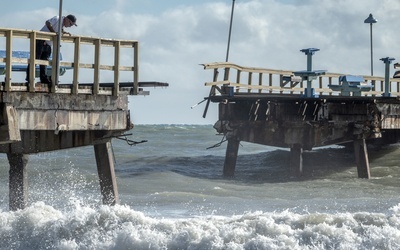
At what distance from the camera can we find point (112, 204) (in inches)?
860

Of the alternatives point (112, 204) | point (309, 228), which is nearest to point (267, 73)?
point (112, 204)

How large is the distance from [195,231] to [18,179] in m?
5.19

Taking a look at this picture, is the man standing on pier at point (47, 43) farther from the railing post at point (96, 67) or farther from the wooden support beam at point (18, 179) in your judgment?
the wooden support beam at point (18, 179)

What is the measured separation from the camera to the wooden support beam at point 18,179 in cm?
2206

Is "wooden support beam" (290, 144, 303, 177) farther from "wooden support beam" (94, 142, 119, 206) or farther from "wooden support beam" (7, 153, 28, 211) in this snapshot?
"wooden support beam" (7, 153, 28, 211)

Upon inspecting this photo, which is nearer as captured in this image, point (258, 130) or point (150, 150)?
point (258, 130)

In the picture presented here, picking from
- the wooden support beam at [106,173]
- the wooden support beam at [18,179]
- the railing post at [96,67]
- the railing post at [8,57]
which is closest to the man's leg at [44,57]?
the railing post at [96,67]

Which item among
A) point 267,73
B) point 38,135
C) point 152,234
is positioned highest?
point 267,73

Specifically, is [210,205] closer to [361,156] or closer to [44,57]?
[44,57]

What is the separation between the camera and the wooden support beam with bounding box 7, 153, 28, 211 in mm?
22062

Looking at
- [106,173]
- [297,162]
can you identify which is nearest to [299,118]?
[297,162]

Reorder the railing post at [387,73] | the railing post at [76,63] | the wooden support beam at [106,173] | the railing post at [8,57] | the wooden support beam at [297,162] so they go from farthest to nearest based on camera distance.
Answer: the railing post at [387,73], the wooden support beam at [297,162], the wooden support beam at [106,173], the railing post at [76,63], the railing post at [8,57]

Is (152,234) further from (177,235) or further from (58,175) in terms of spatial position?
(58,175)

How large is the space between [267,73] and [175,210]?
11009mm
